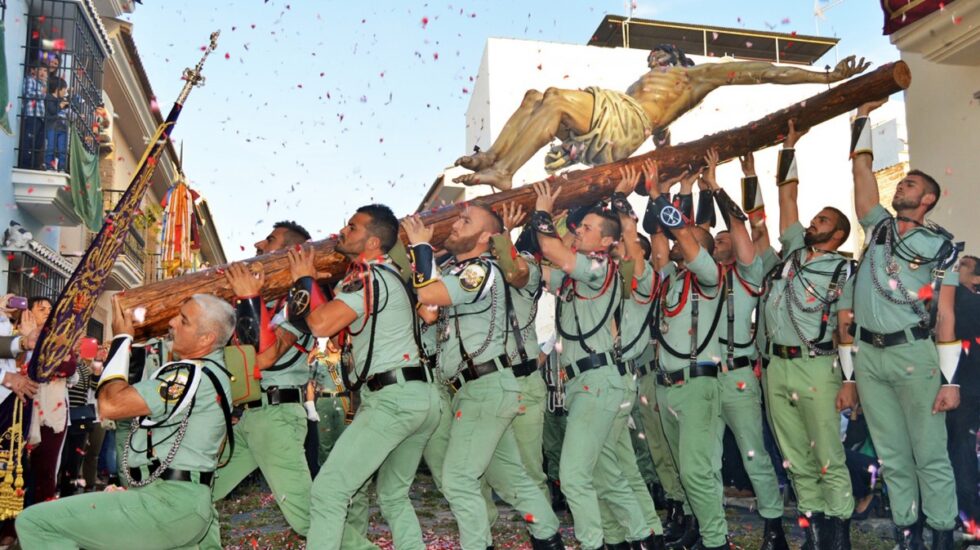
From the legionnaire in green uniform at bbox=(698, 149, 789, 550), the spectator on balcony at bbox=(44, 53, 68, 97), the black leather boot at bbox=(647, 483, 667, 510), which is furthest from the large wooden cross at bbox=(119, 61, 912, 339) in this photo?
the spectator on balcony at bbox=(44, 53, 68, 97)

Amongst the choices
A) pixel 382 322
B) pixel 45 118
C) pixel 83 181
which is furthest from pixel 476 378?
pixel 45 118

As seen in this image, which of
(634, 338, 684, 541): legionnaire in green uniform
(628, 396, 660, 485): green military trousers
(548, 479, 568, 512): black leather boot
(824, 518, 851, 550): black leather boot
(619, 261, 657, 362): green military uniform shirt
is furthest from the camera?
(548, 479, 568, 512): black leather boot

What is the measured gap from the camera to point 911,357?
5512mm

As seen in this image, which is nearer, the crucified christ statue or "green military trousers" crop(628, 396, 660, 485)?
the crucified christ statue

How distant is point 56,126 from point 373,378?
41.6 ft

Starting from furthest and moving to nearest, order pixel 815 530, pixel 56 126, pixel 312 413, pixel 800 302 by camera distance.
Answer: pixel 56 126 < pixel 312 413 < pixel 800 302 < pixel 815 530

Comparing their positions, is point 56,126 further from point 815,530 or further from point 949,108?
point 815,530

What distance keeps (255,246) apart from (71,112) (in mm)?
10957

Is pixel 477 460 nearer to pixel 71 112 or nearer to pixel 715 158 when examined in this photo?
pixel 715 158

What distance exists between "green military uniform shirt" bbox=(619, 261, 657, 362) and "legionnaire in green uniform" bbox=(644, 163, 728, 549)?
205 mm

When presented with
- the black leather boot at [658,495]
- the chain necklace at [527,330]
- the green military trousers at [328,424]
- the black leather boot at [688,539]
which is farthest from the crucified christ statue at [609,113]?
the green military trousers at [328,424]

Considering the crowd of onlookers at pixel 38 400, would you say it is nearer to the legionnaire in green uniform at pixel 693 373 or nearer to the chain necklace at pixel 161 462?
the chain necklace at pixel 161 462

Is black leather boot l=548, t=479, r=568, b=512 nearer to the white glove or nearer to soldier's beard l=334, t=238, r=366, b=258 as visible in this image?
the white glove

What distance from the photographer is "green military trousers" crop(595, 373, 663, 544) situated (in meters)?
5.53
